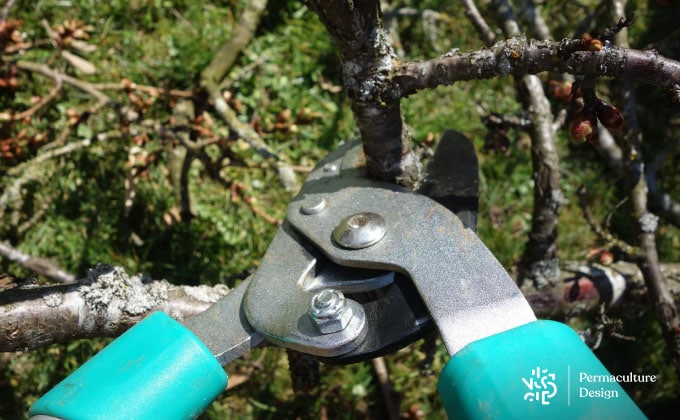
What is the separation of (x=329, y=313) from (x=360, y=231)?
0.76 ft

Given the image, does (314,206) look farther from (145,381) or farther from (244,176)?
(244,176)

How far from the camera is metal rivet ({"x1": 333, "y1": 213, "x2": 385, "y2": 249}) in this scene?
1.45m

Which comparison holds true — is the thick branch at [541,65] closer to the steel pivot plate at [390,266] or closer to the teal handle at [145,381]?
the steel pivot plate at [390,266]

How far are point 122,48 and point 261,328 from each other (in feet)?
8.12

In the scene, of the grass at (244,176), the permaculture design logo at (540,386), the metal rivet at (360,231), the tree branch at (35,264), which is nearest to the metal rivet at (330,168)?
the metal rivet at (360,231)

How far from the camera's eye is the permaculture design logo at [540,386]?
113 cm

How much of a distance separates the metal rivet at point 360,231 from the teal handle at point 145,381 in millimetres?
408

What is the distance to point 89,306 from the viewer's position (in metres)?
→ 1.59

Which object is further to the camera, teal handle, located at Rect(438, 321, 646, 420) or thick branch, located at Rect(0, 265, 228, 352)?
thick branch, located at Rect(0, 265, 228, 352)

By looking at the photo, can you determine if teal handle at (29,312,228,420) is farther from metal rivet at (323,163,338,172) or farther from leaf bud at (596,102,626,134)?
leaf bud at (596,102,626,134)

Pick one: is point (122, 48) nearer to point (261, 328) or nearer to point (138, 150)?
point (138, 150)

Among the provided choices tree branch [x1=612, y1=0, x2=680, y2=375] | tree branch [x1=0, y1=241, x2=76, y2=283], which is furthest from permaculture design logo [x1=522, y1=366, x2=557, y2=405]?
tree branch [x1=0, y1=241, x2=76, y2=283]

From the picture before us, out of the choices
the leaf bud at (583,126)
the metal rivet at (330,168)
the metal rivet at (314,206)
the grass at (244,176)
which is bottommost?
the grass at (244,176)

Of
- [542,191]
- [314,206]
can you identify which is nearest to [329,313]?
[314,206]
